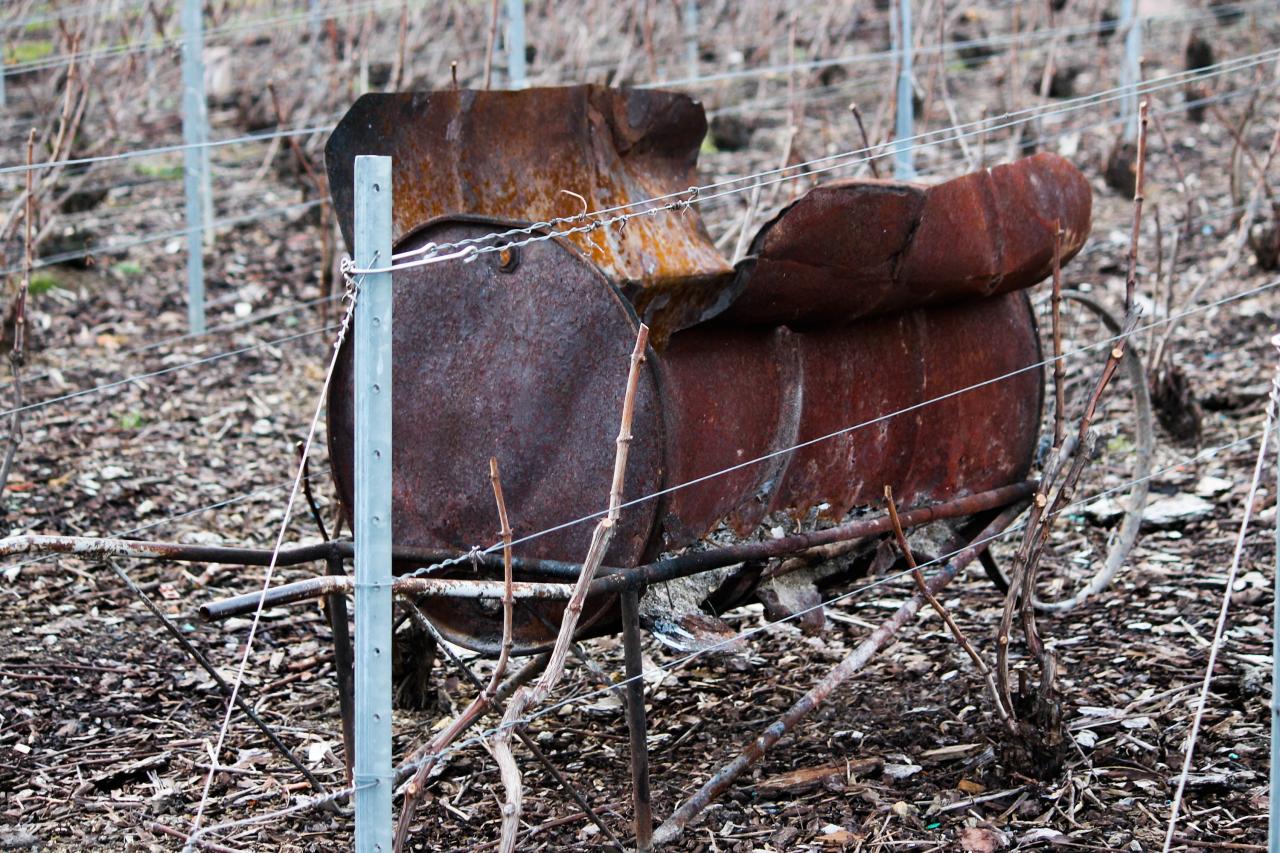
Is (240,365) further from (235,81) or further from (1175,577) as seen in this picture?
(235,81)

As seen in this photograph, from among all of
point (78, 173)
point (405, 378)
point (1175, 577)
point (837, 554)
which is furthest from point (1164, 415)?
point (78, 173)

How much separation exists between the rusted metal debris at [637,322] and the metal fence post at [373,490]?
66cm

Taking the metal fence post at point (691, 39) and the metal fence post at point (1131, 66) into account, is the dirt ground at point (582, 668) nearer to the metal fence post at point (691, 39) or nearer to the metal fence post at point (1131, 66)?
the metal fence post at point (1131, 66)

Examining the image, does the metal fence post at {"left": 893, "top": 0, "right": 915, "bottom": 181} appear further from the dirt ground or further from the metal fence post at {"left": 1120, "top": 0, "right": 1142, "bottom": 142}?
the metal fence post at {"left": 1120, "top": 0, "right": 1142, "bottom": 142}

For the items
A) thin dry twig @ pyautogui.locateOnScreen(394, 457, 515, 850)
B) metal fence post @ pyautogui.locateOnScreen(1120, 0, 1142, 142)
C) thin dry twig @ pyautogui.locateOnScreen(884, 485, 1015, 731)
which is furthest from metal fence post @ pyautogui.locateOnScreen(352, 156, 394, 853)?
metal fence post @ pyautogui.locateOnScreen(1120, 0, 1142, 142)

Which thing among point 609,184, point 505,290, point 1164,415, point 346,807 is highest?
point 609,184

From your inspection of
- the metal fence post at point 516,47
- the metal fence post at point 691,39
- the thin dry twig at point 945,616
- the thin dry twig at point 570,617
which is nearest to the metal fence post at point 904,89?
the metal fence post at point 516,47

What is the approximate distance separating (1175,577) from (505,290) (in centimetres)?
235

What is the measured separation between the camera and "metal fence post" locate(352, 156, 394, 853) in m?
1.88

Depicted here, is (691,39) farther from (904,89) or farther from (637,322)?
(637,322)

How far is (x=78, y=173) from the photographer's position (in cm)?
745

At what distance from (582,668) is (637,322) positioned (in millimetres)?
1330

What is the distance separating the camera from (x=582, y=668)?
353cm

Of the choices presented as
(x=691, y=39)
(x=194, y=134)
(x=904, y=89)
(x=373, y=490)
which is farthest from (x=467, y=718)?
(x=691, y=39)
